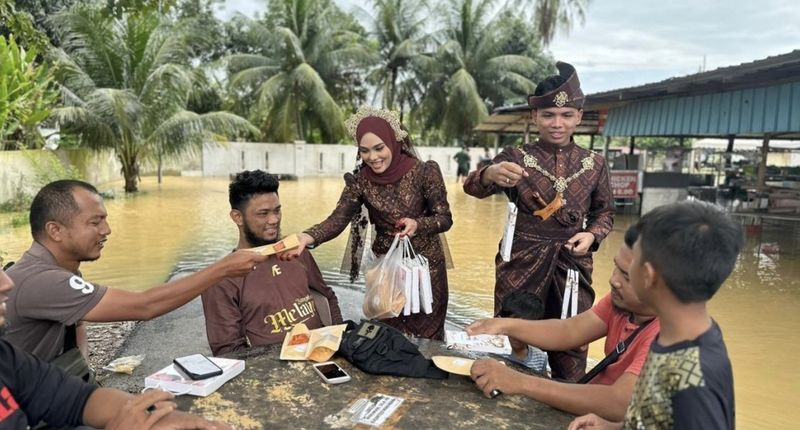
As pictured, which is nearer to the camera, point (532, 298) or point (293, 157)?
point (532, 298)

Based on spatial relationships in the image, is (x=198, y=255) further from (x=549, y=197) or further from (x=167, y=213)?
(x=549, y=197)

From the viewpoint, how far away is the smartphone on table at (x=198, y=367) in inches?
76.4

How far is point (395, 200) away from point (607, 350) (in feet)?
4.75

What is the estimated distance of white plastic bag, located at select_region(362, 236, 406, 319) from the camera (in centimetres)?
290

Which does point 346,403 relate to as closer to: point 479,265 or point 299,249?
point 299,249

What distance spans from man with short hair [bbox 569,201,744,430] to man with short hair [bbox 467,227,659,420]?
0.93 feet

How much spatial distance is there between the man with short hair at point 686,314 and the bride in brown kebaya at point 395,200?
1.81 m

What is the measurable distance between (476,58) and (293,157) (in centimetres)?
940

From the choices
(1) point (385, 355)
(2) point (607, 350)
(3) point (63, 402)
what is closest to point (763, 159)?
(2) point (607, 350)

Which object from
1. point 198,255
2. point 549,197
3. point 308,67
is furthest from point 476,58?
point 549,197

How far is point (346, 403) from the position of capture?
1855 millimetres

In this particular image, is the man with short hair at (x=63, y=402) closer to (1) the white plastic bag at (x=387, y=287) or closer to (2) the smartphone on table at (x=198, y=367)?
(2) the smartphone on table at (x=198, y=367)

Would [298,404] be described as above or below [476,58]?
below

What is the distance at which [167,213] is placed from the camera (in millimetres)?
12438
